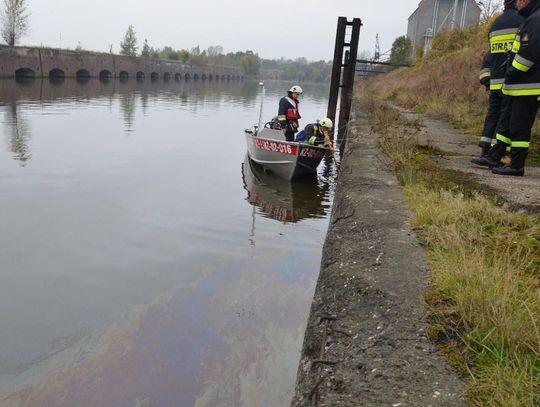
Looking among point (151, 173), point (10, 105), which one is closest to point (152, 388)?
point (151, 173)

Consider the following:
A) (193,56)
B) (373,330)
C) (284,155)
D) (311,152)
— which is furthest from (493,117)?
(193,56)

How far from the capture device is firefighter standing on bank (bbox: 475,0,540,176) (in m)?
5.68

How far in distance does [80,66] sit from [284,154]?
169 ft

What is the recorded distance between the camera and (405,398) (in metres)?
2.22

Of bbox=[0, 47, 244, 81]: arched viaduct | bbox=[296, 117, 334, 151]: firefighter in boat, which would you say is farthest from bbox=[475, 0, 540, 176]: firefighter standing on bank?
bbox=[0, 47, 244, 81]: arched viaduct

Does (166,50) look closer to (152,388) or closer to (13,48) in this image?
(13,48)

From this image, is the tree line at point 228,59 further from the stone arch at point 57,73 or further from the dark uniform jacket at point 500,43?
the dark uniform jacket at point 500,43

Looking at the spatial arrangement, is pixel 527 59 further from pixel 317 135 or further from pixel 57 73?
pixel 57 73

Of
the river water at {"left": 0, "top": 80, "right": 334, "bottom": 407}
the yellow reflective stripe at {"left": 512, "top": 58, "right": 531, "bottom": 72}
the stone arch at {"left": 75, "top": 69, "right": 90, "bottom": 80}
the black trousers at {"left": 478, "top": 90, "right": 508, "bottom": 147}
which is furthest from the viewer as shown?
the stone arch at {"left": 75, "top": 69, "right": 90, "bottom": 80}

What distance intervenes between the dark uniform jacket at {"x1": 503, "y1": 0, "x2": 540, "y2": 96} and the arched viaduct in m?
46.3

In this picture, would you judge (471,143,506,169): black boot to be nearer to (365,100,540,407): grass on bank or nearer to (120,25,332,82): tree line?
(365,100,540,407): grass on bank

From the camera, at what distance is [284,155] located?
11148 millimetres

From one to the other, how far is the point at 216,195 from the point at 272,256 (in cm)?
352

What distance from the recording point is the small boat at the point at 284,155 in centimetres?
1088
